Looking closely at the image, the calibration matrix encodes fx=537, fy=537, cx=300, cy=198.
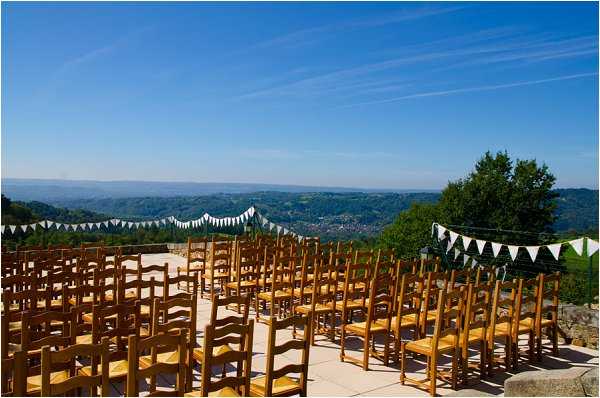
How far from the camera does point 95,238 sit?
642 inches

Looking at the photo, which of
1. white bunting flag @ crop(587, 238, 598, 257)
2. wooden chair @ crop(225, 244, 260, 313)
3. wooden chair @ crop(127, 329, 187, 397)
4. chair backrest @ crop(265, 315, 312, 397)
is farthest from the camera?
wooden chair @ crop(225, 244, 260, 313)

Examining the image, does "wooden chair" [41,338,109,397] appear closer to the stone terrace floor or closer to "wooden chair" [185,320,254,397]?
"wooden chair" [185,320,254,397]

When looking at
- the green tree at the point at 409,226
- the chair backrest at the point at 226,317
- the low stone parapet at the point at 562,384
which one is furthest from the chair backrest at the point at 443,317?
the green tree at the point at 409,226

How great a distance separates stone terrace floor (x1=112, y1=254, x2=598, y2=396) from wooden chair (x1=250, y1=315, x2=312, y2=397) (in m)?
0.81

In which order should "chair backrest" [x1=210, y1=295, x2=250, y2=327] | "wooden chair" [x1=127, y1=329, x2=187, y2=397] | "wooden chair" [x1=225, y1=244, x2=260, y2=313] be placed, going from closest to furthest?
1. "wooden chair" [x1=127, y1=329, x2=187, y2=397]
2. "chair backrest" [x1=210, y1=295, x2=250, y2=327]
3. "wooden chair" [x1=225, y1=244, x2=260, y2=313]

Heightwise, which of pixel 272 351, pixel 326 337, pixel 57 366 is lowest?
pixel 326 337

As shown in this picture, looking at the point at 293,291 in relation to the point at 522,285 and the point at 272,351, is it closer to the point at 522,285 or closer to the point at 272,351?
the point at 522,285

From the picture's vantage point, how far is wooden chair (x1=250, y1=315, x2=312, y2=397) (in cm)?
402

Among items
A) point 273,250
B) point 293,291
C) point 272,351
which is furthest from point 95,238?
point 272,351

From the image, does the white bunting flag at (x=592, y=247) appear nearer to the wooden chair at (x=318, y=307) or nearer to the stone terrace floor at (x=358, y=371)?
the stone terrace floor at (x=358, y=371)

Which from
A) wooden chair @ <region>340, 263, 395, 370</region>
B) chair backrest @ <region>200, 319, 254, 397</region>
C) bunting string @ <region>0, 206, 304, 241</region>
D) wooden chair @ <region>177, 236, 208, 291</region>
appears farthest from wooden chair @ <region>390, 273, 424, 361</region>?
bunting string @ <region>0, 206, 304, 241</region>

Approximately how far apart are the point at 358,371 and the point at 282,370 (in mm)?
1931

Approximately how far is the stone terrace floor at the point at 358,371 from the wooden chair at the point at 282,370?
81cm

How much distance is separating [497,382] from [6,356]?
4.54 meters
